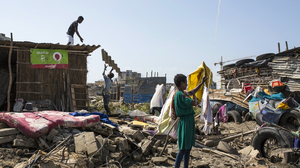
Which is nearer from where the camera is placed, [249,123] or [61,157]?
[61,157]

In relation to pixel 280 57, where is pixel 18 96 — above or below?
below

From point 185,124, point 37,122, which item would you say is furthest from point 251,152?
point 37,122

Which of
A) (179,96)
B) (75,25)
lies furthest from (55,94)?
(179,96)

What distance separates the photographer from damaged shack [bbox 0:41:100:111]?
874 cm

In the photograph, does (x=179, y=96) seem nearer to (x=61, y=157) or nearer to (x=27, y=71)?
(x=61, y=157)

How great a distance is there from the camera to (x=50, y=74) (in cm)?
916

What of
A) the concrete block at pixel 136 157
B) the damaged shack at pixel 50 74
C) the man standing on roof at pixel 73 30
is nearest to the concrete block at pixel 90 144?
the concrete block at pixel 136 157

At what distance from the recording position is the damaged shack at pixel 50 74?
874 cm

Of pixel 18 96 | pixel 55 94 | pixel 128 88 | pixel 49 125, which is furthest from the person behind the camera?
pixel 128 88

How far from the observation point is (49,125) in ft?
14.5

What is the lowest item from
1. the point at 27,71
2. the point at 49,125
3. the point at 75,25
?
the point at 49,125

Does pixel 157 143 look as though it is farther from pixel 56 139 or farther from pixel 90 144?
pixel 56 139

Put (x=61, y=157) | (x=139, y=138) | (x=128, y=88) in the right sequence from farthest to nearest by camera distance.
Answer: (x=128, y=88), (x=139, y=138), (x=61, y=157)

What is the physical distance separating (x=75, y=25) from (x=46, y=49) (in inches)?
63.2
